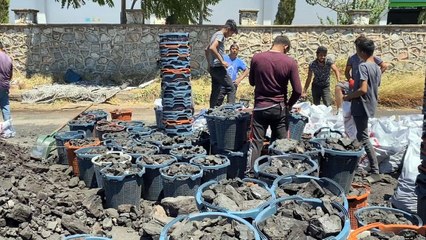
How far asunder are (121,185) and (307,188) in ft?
7.77

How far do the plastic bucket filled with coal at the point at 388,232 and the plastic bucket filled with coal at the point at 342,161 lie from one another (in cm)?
135

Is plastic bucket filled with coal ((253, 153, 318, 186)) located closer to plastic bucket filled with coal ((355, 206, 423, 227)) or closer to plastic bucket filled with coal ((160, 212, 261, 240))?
plastic bucket filled with coal ((355, 206, 423, 227))

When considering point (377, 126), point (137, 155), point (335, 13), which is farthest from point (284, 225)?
point (335, 13)

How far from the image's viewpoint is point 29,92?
1309 centimetres

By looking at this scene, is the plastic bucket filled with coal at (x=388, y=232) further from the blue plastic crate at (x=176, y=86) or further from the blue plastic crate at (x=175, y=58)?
the blue plastic crate at (x=175, y=58)

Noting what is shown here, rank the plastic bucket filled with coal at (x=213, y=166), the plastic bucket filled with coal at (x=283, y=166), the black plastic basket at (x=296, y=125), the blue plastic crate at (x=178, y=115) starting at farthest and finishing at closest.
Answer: the blue plastic crate at (x=178, y=115) → the black plastic basket at (x=296, y=125) → the plastic bucket filled with coal at (x=213, y=166) → the plastic bucket filled with coal at (x=283, y=166)

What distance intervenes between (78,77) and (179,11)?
4.55 m

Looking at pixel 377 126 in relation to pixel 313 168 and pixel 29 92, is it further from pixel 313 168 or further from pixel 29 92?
pixel 29 92

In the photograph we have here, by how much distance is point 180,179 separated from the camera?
5246 mm

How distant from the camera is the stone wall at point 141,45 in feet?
46.4

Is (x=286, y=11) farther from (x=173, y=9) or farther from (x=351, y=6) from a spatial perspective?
(x=173, y=9)

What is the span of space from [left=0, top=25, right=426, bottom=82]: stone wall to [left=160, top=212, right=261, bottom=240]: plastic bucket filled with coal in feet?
37.0

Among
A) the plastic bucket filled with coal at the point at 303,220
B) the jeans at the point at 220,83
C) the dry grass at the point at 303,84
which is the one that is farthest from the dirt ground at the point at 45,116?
the plastic bucket filled with coal at the point at 303,220

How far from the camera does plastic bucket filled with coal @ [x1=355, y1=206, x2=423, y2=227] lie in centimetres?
386
